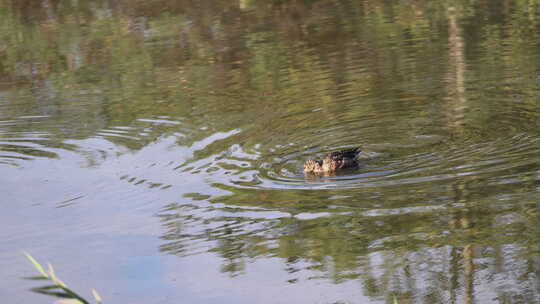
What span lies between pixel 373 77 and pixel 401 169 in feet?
15.0

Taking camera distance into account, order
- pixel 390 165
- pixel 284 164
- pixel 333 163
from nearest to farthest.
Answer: pixel 333 163
pixel 390 165
pixel 284 164

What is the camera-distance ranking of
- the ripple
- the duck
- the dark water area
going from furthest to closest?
the duck
the ripple
the dark water area

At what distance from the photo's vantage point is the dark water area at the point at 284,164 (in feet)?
22.0

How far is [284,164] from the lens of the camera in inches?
375

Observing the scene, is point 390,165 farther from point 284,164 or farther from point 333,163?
point 284,164

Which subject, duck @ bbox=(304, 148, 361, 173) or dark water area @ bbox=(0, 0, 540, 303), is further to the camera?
duck @ bbox=(304, 148, 361, 173)

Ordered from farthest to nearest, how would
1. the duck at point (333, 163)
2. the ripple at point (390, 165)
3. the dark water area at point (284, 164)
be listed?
the duck at point (333, 163) < the ripple at point (390, 165) < the dark water area at point (284, 164)

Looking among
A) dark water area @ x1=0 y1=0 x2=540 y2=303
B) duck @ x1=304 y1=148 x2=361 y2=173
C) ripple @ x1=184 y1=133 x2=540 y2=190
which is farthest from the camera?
duck @ x1=304 y1=148 x2=361 y2=173

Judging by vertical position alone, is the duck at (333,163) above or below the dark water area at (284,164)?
above

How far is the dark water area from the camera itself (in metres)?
6.71

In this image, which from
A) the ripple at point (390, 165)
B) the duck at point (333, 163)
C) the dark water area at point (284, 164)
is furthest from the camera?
the duck at point (333, 163)

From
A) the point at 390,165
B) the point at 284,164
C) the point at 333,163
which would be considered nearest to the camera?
the point at 333,163

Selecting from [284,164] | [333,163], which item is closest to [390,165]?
[333,163]

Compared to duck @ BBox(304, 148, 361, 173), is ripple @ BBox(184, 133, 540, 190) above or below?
below
